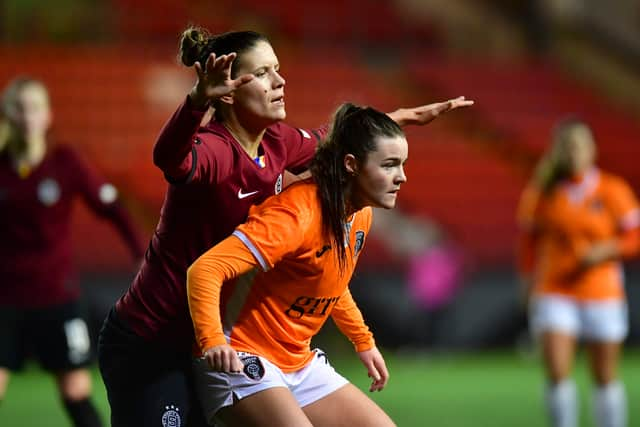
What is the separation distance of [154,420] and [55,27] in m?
13.1

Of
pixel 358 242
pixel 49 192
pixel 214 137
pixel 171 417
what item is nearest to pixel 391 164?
pixel 358 242

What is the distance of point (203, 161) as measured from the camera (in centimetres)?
323

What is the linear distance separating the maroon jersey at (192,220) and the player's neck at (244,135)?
0.03 meters

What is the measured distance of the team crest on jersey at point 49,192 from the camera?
5117 mm

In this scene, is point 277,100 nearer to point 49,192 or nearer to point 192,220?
point 192,220

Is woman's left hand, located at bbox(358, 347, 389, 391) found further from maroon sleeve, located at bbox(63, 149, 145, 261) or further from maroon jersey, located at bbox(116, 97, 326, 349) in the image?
maroon sleeve, located at bbox(63, 149, 145, 261)

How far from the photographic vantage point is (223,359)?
10.3 ft

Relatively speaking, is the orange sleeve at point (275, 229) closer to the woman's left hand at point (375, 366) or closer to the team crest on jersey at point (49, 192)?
the woman's left hand at point (375, 366)

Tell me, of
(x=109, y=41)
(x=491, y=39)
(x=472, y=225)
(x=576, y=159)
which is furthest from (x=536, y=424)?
(x=491, y=39)

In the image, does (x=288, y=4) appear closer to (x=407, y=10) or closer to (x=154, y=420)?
(x=407, y=10)

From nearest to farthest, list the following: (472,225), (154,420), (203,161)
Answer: (203,161), (154,420), (472,225)

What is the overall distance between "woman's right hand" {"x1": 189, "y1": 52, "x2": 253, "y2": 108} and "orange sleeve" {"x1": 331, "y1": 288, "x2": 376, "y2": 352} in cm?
107

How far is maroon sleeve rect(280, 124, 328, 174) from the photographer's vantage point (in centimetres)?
379

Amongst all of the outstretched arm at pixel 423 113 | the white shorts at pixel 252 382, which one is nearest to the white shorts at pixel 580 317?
the outstretched arm at pixel 423 113
